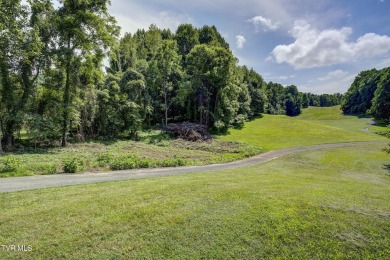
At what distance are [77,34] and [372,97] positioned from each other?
81.4m

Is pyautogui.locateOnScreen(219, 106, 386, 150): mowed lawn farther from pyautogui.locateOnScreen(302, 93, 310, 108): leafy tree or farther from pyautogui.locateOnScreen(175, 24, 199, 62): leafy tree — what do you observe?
pyautogui.locateOnScreen(302, 93, 310, 108): leafy tree

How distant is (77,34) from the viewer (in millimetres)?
19062

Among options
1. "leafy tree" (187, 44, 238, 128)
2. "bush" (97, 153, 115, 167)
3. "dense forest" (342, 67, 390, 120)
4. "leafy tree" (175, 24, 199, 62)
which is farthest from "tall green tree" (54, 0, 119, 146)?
"dense forest" (342, 67, 390, 120)

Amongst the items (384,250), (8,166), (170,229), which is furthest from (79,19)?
(384,250)

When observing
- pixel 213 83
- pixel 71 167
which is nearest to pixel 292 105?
pixel 213 83

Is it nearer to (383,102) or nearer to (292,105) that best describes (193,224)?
(383,102)

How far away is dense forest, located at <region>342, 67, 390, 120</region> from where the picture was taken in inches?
2072

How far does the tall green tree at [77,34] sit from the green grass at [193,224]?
15173 millimetres

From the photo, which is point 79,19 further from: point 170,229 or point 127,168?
point 170,229

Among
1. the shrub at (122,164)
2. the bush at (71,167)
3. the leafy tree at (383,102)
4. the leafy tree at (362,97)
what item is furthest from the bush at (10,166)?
the leafy tree at (362,97)

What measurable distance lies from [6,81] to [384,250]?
23.6m

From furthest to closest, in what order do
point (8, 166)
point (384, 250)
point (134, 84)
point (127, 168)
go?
point (134, 84) < point (127, 168) < point (8, 166) < point (384, 250)

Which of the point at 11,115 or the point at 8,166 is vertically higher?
the point at 11,115

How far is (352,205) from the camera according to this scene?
22.4ft
